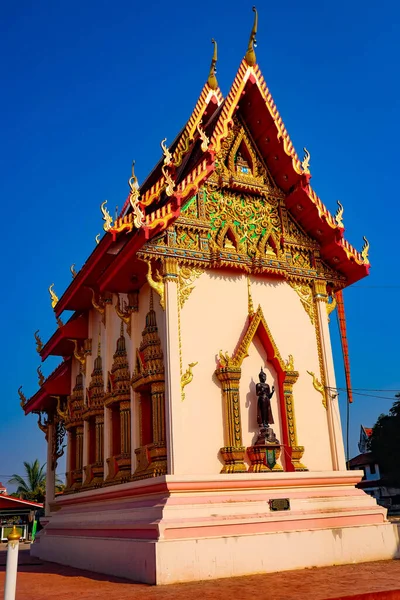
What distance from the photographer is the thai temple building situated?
782 cm

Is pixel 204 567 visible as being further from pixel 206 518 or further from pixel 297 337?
pixel 297 337

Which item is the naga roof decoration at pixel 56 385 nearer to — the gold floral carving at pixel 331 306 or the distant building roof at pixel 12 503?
the gold floral carving at pixel 331 306

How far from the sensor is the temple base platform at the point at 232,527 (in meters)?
7.18

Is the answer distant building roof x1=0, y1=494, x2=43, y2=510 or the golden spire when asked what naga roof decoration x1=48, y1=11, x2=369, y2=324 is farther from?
distant building roof x1=0, y1=494, x2=43, y2=510

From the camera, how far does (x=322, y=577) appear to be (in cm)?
705

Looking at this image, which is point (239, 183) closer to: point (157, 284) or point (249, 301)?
point (249, 301)

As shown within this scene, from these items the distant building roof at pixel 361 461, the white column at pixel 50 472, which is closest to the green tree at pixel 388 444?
the distant building roof at pixel 361 461

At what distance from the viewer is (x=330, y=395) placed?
9883 millimetres

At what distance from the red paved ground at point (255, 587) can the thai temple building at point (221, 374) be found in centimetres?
35

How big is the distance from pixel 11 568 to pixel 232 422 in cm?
516

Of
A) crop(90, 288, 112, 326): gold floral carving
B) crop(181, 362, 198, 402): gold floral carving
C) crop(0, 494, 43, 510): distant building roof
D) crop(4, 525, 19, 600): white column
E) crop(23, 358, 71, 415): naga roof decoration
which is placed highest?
crop(90, 288, 112, 326): gold floral carving

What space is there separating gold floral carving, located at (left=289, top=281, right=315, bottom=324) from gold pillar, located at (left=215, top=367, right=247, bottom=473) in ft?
6.57

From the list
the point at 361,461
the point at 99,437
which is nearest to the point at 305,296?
the point at 99,437

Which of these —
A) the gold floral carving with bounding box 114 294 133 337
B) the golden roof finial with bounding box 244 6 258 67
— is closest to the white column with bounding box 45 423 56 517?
the gold floral carving with bounding box 114 294 133 337
